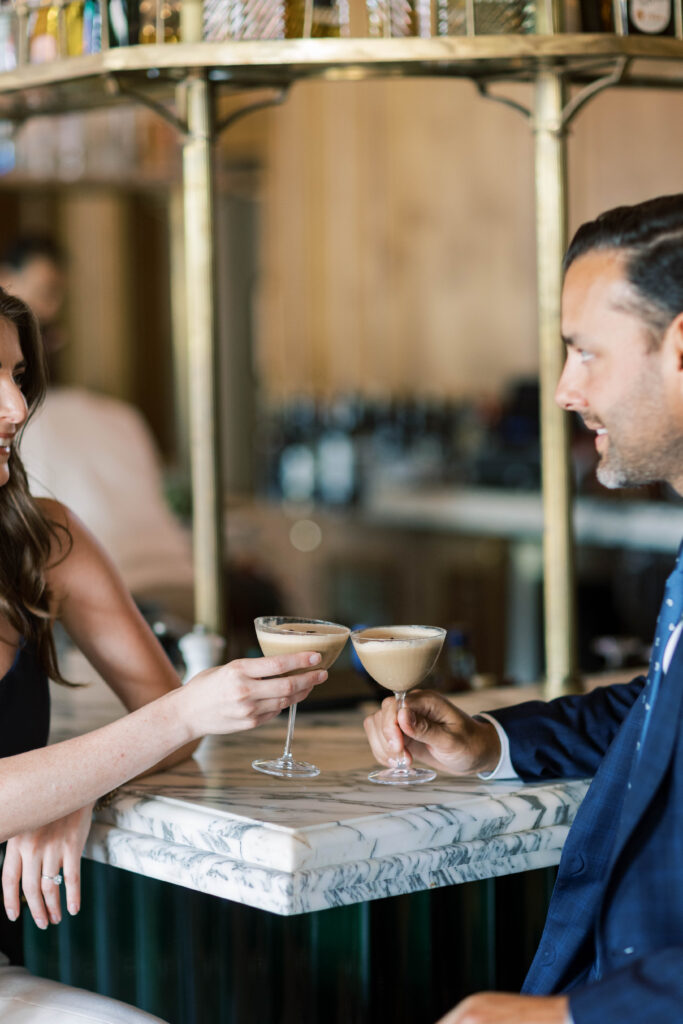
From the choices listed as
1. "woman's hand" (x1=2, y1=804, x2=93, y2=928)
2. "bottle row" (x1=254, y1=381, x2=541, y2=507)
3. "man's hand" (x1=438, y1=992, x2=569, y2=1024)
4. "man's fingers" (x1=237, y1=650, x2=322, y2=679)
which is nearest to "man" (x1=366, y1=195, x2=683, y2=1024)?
"man's hand" (x1=438, y1=992, x2=569, y2=1024)

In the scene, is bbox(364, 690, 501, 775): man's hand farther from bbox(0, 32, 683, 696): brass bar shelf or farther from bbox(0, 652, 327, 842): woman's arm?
bbox(0, 32, 683, 696): brass bar shelf

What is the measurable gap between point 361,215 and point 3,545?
544cm

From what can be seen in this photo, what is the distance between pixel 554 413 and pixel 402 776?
0.69 m

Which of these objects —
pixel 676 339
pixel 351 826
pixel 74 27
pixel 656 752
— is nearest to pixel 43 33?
pixel 74 27

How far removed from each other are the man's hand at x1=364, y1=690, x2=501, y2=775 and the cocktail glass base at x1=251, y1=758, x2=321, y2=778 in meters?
0.11

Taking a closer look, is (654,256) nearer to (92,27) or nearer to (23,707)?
(23,707)

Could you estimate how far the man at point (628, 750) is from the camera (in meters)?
1.34

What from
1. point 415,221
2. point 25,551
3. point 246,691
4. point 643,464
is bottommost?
point 246,691

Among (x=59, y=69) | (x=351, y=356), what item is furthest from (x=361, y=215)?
(x=59, y=69)

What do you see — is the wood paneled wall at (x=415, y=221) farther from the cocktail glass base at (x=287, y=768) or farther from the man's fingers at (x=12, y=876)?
the man's fingers at (x=12, y=876)

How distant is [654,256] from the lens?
151 centimetres

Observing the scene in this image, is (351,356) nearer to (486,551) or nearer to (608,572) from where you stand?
(486,551)

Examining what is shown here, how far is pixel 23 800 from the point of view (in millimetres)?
1676

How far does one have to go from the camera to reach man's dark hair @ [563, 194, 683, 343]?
4.90 feet
